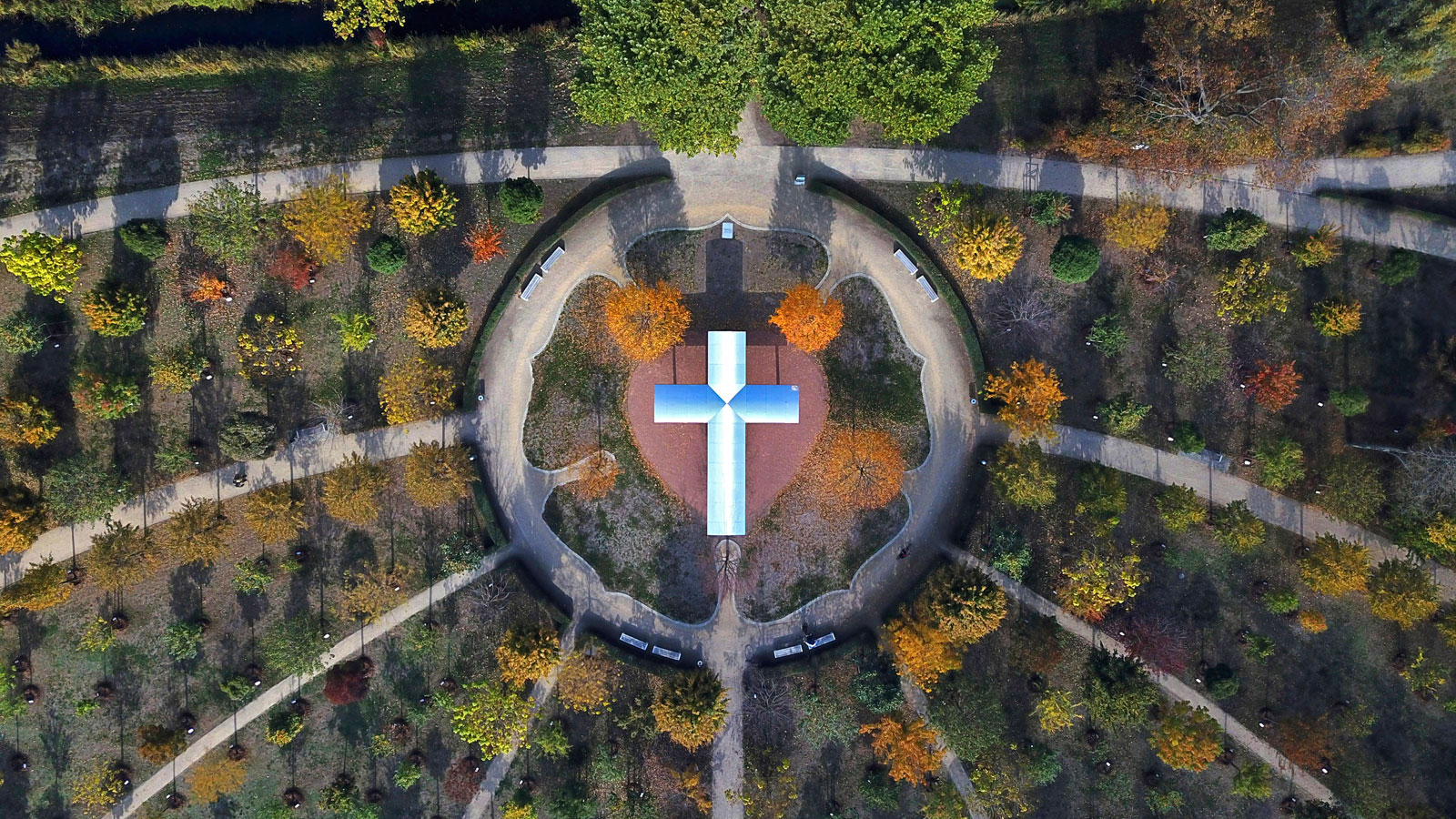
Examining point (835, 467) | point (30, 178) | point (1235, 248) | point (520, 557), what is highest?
point (30, 178)

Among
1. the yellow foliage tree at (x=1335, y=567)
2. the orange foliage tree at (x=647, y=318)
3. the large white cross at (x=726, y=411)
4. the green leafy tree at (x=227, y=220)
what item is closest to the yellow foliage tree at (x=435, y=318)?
the orange foliage tree at (x=647, y=318)

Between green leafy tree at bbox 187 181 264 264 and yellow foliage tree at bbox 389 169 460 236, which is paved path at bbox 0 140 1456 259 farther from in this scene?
green leafy tree at bbox 187 181 264 264

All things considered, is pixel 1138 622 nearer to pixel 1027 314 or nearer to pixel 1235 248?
pixel 1027 314

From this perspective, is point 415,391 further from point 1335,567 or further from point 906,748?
point 1335,567

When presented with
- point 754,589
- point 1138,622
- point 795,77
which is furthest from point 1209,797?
point 795,77

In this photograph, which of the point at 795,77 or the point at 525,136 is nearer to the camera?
the point at 795,77
